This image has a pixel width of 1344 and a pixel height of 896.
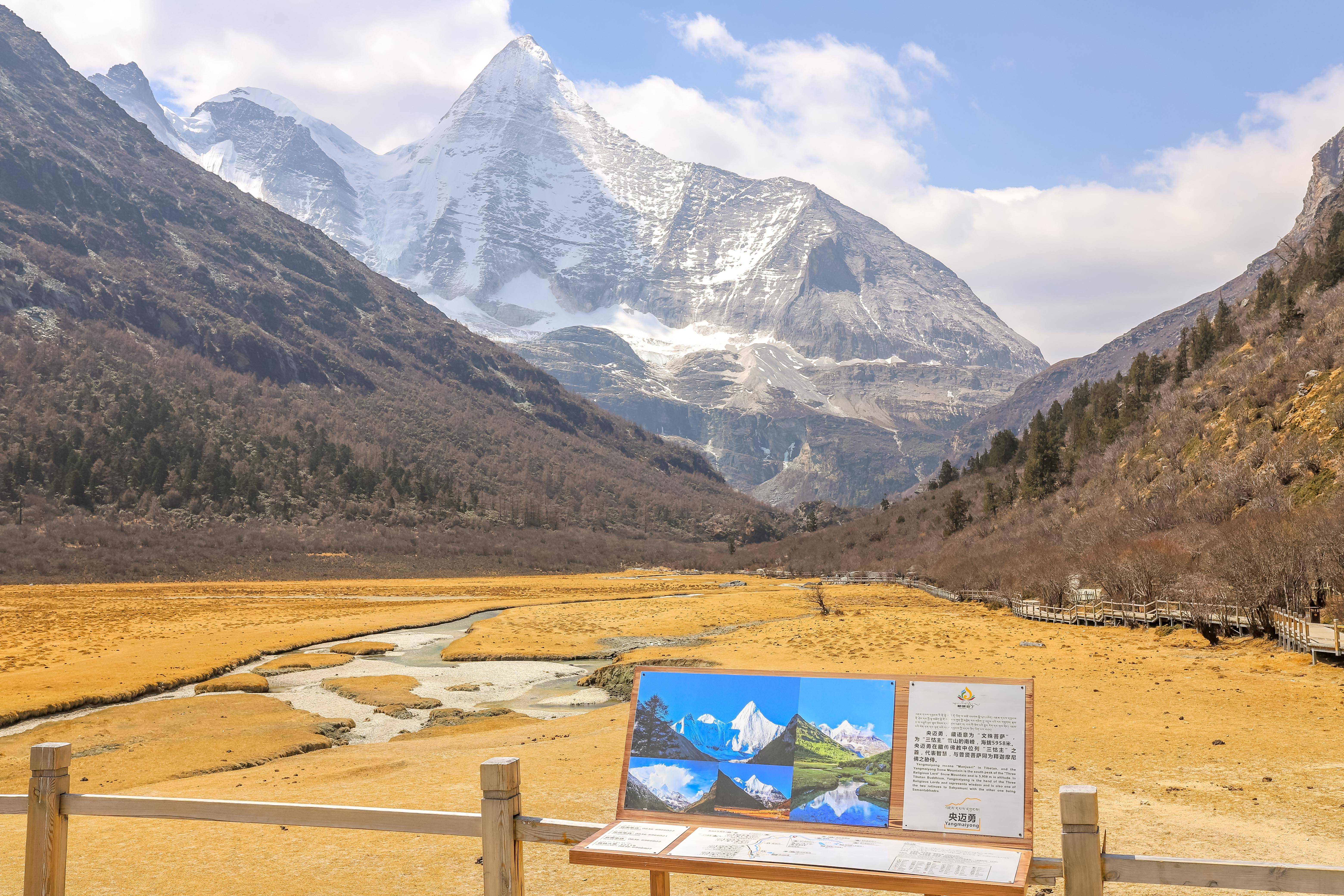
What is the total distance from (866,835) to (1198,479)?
181 feet

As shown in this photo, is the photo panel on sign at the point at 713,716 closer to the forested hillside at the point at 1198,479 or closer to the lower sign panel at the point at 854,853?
the lower sign panel at the point at 854,853

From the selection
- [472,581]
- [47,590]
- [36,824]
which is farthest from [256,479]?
[36,824]

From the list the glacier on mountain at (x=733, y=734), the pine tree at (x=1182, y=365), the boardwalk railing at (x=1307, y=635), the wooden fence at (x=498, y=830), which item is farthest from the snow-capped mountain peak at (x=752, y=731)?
A: the pine tree at (x=1182, y=365)

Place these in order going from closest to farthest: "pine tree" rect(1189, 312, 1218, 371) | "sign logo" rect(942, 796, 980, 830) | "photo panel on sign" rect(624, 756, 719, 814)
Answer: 1. "sign logo" rect(942, 796, 980, 830)
2. "photo panel on sign" rect(624, 756, 719, 814)
3. "pine tree" rect(1189, 312, 1218, 371)

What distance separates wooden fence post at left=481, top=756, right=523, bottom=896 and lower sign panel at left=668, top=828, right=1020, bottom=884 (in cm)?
106

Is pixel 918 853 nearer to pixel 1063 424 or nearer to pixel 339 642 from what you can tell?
pixel 339 642

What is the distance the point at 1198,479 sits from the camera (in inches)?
2031

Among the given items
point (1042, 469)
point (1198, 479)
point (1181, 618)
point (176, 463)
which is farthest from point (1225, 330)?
point (176, 463)

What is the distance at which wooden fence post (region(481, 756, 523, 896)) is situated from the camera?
5504mm

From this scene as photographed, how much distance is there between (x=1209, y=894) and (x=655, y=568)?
13861 cm

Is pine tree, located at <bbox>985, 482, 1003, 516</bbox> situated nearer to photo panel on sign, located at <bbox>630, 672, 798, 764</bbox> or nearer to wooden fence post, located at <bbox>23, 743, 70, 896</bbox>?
photo panel on sign, located at <bbox>630, 672, 798, 764</bbox>

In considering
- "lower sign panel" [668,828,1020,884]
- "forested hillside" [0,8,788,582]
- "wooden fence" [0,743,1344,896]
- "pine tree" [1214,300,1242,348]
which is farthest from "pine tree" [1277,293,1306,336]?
"forested hillside" [0,8,788,582]

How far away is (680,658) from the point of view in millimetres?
32719

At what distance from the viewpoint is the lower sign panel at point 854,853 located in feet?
15.6
